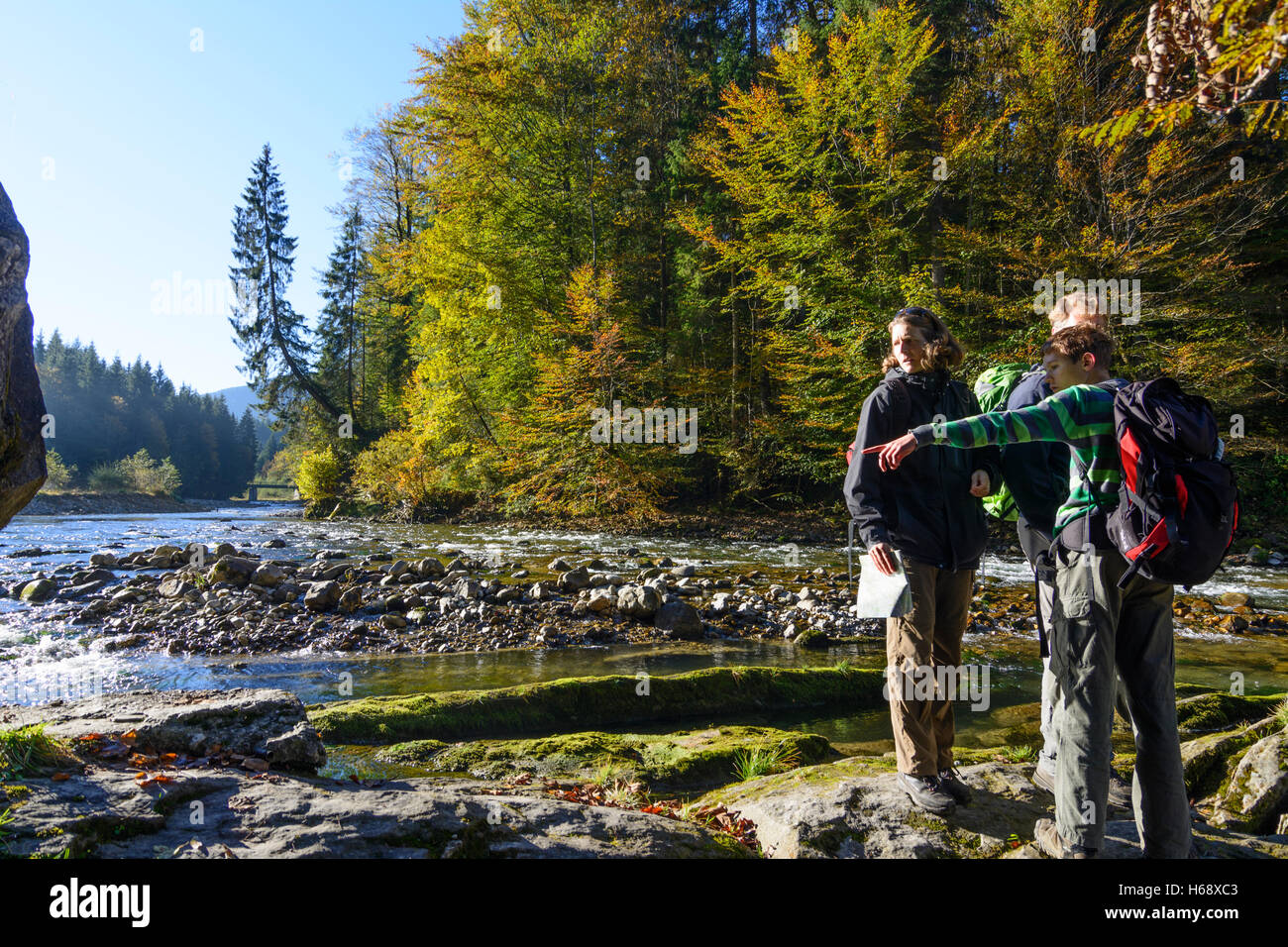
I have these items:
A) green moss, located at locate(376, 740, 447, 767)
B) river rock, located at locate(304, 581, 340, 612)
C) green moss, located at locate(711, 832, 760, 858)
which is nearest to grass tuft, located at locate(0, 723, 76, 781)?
green moss, located at locate(376, 740, 447, 767)

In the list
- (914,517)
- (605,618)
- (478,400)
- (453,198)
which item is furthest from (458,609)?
(453,198)

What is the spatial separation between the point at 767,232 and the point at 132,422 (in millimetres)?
75060

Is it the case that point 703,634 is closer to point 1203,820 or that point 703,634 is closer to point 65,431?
point 1203,820

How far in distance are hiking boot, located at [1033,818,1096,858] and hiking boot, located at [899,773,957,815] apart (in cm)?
33

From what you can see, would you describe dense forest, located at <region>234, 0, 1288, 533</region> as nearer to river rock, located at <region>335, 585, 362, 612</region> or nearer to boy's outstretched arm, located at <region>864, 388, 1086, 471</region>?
river rock, located at <region>335, 585, 362, 612</region>

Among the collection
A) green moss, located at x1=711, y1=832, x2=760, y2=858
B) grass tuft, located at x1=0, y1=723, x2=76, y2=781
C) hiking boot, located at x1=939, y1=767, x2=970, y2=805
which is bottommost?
green moss, located at x1=711, y1=832, x2=760, y2=858

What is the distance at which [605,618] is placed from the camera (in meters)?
8.58

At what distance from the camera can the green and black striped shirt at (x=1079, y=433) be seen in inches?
96.5

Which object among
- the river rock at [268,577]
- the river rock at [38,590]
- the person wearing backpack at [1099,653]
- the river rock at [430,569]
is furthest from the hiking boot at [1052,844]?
the river rock at [38,590]

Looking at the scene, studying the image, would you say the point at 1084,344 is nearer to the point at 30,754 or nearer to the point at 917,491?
the point at 917,491

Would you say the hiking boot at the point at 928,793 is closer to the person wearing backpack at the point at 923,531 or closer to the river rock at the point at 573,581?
the person wearing backpack at the point at 923,531

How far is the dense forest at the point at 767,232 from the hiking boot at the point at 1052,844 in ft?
47.6

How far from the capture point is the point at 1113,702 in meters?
2.40

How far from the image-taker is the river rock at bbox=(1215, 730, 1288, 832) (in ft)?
10.0
